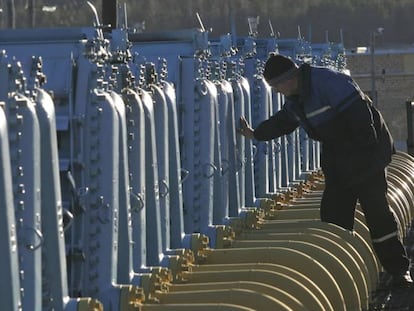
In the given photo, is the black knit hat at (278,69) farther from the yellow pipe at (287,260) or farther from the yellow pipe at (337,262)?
the yellow pipe at (287,260)

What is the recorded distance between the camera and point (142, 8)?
3453 cm

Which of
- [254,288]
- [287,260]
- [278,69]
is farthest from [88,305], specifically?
[278,69]

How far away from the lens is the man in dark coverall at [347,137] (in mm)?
10734

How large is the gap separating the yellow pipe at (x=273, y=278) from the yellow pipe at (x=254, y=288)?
14cm

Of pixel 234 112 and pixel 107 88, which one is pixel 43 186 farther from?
pixel 234 112

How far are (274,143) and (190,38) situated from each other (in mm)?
3663

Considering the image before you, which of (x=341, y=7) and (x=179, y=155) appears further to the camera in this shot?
(x=341, y=7)

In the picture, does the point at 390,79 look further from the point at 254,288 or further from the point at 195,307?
the point at 195,307

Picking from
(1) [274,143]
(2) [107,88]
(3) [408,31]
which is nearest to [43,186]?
(2) [107,88]

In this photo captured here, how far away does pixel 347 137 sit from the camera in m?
10.9

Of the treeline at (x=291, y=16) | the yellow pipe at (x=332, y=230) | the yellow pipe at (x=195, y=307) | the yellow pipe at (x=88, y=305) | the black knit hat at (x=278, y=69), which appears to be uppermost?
the black knit hat at (x=278, y=69)

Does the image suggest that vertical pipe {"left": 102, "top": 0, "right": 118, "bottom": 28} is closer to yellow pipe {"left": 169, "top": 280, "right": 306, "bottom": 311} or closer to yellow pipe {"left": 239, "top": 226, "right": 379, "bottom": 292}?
yellow pipe {"left": 239, "top": 226, "right": 379, "bottom": 292}

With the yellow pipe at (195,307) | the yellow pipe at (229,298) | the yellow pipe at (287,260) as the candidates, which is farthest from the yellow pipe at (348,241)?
the yellow pipe at (195,307)

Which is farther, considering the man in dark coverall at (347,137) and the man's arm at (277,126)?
the man's arm at (277,126)
